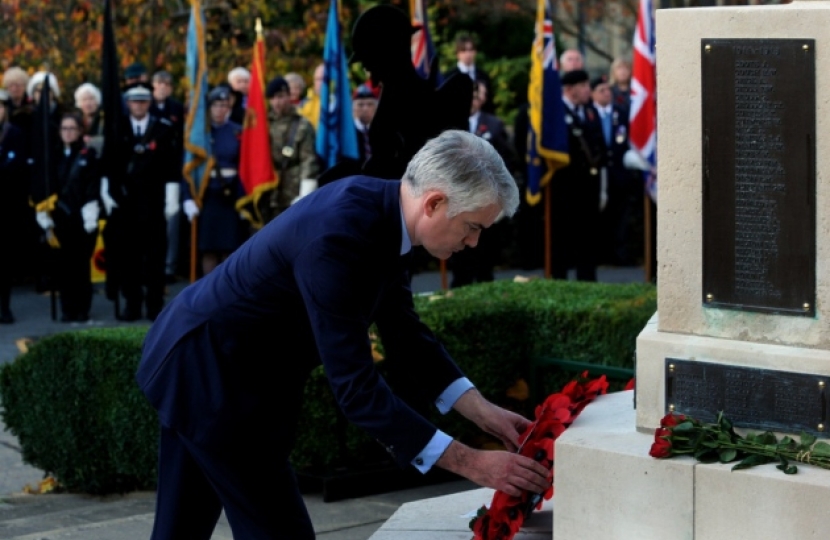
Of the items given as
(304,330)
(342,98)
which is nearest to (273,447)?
(304,330)

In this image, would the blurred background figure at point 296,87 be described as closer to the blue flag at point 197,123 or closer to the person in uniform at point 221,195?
the person in uniform at point 221,195

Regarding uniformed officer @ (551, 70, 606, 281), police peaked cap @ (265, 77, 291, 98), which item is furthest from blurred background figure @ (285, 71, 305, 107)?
uniformed officer @ (551, 70, 606, 281)

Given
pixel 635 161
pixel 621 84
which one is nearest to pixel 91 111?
pixel 635 161

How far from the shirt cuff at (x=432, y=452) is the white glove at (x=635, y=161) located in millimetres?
9719

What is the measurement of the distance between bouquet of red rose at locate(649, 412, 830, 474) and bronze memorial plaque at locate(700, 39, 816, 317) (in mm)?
363

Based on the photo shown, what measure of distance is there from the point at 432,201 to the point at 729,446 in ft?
3.63

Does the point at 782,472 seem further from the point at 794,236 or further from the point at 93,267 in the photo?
the point at 93,267

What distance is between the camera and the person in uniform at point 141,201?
43.9 feet

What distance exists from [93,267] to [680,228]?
40.1 ft

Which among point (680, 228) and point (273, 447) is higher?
point (680, 228)

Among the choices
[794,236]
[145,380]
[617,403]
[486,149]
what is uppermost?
[486,149]

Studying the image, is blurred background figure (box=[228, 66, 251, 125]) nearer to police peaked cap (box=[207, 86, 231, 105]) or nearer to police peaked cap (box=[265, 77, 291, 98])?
police peaked cap (box=[207, 86, 231, 105])

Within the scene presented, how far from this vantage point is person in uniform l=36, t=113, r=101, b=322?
13.4m

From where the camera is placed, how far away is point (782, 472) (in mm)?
4062
